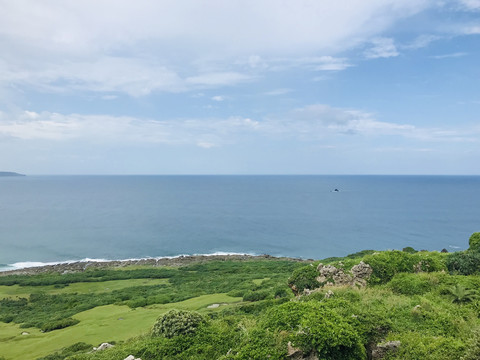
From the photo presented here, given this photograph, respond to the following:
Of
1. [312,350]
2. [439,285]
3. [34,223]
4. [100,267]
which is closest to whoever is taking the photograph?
[312,350]

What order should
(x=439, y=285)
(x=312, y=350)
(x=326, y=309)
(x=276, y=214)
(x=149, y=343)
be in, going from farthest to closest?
(x=276, y=214), (x=439, y=285), (x=149, y=343), (x=326, y=309), (x=312, y=350)

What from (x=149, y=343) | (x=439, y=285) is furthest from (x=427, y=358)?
(x=149, y=343)

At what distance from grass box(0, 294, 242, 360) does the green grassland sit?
9 centimetres


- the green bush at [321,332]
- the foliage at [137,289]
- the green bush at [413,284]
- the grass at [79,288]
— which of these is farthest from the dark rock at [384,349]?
the grass at [79,288]

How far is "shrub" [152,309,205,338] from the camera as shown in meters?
12.8

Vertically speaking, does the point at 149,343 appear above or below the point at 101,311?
above

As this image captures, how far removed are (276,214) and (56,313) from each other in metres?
88.0

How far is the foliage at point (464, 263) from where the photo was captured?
16.5 meters

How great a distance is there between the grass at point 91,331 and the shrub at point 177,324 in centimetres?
604

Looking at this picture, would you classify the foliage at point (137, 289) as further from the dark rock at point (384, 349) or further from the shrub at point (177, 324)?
the dark rock at point (384, 349)

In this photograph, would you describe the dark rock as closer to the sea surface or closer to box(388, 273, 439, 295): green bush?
box(388, 273, 439, 295): green bush

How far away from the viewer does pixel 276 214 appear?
111 metres

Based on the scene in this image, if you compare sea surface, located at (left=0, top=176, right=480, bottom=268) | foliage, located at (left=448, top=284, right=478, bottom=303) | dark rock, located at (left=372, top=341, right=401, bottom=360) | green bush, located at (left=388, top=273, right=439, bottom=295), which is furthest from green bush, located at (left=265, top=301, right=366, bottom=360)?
sea surface, located at (left=0, top=176, right=480, bottom=268)

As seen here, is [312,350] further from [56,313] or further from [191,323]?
[56,313]
